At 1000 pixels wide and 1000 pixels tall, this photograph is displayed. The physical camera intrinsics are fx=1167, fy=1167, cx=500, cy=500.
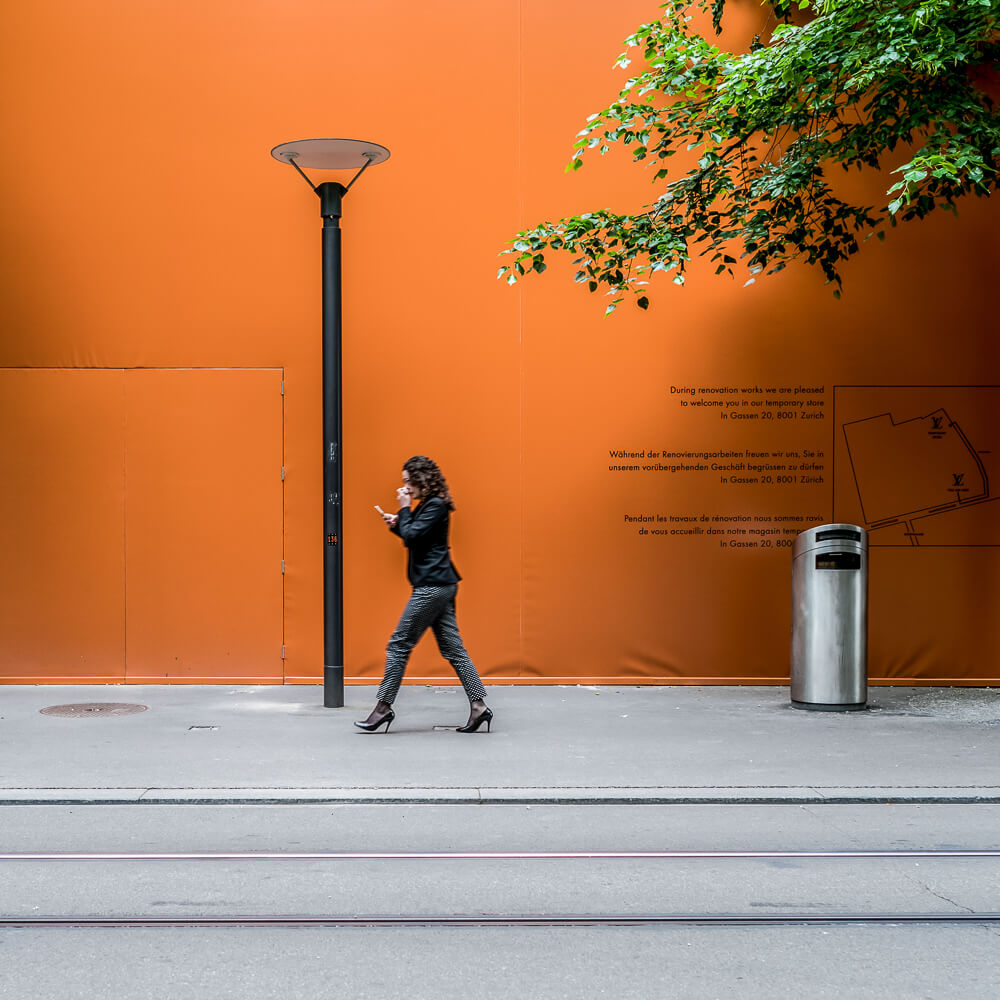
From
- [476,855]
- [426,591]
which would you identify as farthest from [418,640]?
[476,855]

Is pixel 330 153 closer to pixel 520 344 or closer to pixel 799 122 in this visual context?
pixel 520 344

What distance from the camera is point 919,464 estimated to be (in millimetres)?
10195

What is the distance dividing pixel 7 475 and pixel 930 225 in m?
8.24

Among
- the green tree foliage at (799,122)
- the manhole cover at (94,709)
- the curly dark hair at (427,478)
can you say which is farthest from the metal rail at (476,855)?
the green tree foliage at (799,122)

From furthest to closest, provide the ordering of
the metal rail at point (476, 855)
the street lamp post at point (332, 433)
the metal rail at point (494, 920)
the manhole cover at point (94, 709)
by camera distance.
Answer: the street lamp post at point (332, 433) < the manhole cover at point (94, 709) < the metal rail at point (476, 855) < the metal rail at point (494, 920)

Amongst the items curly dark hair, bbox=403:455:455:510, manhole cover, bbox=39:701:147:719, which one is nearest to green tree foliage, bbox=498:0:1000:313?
curly dark hair, bbox=403:455:455:510

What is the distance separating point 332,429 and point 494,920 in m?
5.08

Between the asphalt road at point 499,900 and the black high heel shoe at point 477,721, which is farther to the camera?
the black high heel shoe at point 477,721

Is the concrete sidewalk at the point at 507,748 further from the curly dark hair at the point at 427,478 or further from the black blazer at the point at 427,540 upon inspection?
the curly dark hair at the point at 427,478

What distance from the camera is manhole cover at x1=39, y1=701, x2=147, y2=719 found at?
866 cm

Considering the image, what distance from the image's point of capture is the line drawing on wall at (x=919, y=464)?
400 inches

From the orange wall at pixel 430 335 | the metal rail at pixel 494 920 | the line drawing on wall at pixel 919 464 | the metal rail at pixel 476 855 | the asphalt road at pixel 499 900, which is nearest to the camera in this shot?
the asphalt road at pixel 499 900

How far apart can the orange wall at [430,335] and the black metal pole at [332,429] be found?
1213mm

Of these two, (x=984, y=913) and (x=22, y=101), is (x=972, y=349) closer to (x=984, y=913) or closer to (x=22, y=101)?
(x=984, y=913)
